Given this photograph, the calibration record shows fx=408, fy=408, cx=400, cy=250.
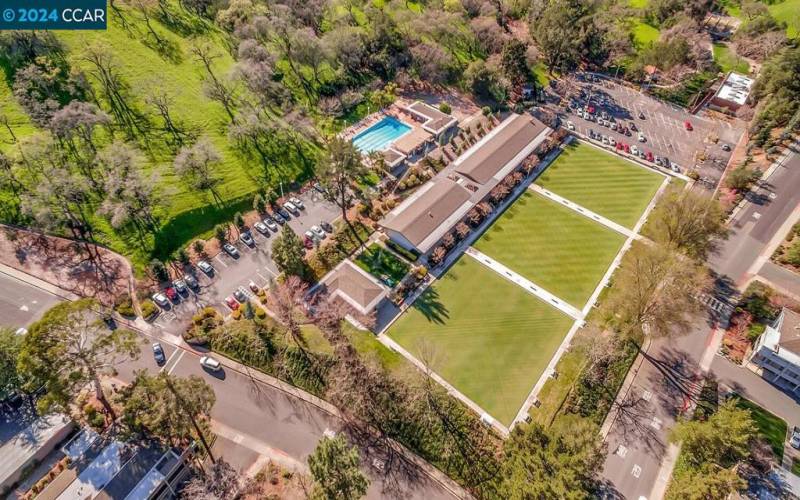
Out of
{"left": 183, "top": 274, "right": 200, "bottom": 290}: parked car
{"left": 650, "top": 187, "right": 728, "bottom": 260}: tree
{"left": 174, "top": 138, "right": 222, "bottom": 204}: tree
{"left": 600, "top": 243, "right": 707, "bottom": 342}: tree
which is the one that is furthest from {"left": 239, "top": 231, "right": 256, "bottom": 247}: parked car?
{"left": 650, "top": 187, "right": 728, "bottom": 260}: tree

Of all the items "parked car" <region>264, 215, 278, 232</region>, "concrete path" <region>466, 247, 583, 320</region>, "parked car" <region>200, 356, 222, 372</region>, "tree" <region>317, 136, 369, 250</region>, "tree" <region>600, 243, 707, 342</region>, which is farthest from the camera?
"parked car" <region>264, 215, 278, 232</region>

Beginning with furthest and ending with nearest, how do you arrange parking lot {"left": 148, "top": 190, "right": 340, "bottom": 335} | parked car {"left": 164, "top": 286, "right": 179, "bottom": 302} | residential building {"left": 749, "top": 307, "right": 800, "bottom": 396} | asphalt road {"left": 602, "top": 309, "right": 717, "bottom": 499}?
parked car {"left": 164, "top": 286, "right": 179, "bottom": 302}
parking lot {"left": 148, "top": 190, "right": 340, "bottom": 335}
residential building {"left": 749, "top": 307, "right": 800, "bottom": 396}
asphalt road {"left": 602, "top": 309, "right": 717, "bottom": 499}

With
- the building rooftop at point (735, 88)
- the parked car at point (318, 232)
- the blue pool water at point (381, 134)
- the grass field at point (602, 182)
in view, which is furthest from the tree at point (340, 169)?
the building rooftop at point (735, 88)

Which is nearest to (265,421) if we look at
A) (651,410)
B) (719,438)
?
(651,410)

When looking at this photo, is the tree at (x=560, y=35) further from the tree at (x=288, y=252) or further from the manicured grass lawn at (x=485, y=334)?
the tree at (x=288, y=252)

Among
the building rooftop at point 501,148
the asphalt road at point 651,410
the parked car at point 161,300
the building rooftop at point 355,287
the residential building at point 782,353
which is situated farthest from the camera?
the building rooftop at point 501,148

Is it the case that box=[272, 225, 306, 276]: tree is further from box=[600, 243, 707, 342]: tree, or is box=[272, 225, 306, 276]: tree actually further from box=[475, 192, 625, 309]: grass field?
box=[600, 243, 707, 342]: tree
